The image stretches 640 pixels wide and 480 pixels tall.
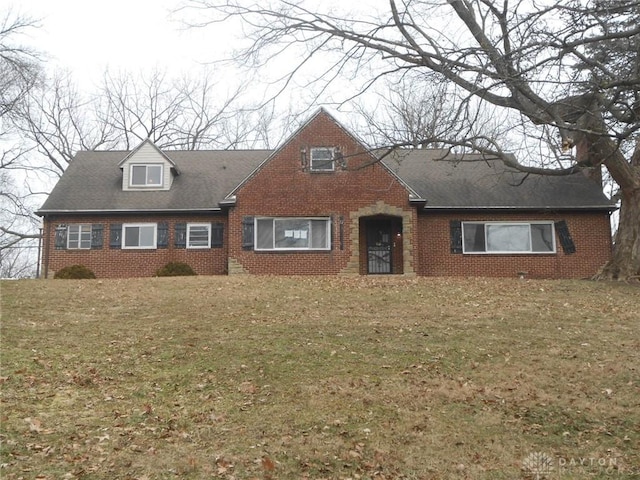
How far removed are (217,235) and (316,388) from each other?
560 inches

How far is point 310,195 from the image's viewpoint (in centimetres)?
2025

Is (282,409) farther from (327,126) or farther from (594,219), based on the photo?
(594,219)

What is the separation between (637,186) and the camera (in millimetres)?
17344

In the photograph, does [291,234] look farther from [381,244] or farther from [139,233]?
[139,233]

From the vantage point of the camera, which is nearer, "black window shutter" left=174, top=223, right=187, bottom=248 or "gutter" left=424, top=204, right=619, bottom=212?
"gutter" left=424, top=204, right=619, bottom=212

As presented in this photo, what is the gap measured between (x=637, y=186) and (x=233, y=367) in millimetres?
14074

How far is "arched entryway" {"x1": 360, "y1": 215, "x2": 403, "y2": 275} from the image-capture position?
69.5ft

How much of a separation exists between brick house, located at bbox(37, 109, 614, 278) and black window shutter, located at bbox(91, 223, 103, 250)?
4 cm

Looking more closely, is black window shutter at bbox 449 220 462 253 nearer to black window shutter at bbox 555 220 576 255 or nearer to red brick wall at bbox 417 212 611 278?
red brick wall at bbox 417 212 611 278

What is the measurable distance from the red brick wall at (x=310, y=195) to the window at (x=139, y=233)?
3.21 m

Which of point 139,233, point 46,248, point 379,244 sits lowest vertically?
point 46,248

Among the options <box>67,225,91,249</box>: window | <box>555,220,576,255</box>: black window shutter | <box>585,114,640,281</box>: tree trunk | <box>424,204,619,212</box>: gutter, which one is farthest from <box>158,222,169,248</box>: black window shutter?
<box>585,114,640,281</box>: tree trunk

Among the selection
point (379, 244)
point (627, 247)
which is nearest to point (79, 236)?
point (379, 244)

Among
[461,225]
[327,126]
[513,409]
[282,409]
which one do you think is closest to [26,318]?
[282,409]
